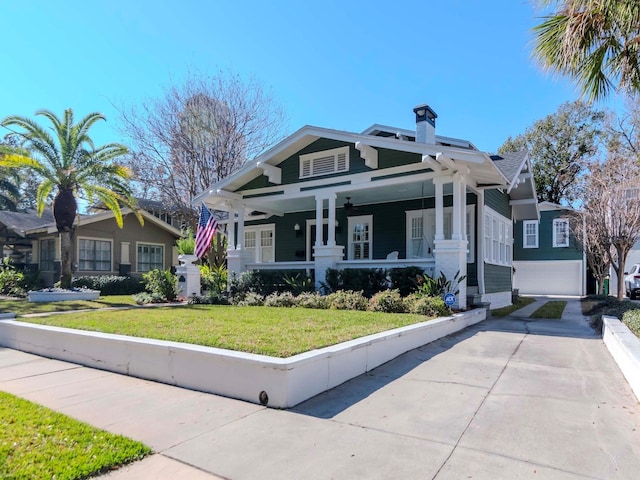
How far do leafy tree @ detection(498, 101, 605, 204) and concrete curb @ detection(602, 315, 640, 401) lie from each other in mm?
25988

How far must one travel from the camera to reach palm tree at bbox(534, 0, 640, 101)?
699 cm

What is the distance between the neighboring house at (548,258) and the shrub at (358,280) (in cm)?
1717

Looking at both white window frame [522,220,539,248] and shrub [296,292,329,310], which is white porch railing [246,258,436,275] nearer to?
shrub [296,292,329,310]

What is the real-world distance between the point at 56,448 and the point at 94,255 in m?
20.8

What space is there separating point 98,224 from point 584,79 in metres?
21.4

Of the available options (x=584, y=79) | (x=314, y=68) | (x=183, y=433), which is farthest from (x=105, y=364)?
(x=314, y=68)

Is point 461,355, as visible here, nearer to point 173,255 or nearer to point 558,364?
point 558,364

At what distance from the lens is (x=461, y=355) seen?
6.63 metres

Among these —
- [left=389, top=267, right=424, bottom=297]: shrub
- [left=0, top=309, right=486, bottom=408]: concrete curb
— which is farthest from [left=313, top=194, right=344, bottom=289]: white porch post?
[left=0, top=309, right=486, bottom=408]: concrete curb

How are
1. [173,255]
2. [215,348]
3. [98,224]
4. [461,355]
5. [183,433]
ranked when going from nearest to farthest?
[183,433]
[215,348]
[461,355]
[98,224]
[173,255]

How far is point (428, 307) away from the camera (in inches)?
355

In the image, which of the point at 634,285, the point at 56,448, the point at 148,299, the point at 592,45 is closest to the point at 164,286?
the point at 148,299

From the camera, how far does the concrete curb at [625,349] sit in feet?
15.4

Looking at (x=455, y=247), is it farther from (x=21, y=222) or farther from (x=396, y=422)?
(x=21, y=222)
